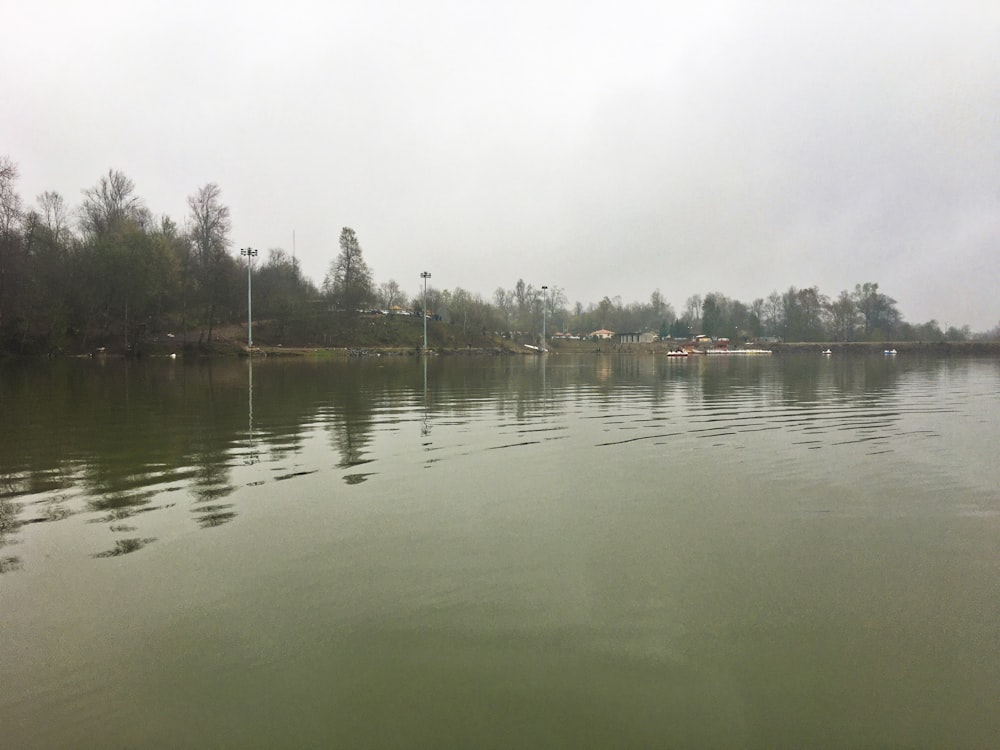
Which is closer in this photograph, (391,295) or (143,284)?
(143,284)

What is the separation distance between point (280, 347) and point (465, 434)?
8239 cm

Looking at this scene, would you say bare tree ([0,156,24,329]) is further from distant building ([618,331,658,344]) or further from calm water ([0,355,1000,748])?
distant building ([618,331,658,344])

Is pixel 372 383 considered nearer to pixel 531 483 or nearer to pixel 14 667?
pixel 531 483

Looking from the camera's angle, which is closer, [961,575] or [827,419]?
[961,575]

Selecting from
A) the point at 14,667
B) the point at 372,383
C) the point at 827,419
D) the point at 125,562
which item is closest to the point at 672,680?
the point at 14,667

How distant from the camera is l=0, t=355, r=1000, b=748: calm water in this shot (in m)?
4.31

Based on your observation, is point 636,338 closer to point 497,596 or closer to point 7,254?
point 7,254

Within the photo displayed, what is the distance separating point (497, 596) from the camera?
245 inches

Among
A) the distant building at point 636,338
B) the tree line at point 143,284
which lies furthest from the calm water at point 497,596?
the distant building at point 636,338

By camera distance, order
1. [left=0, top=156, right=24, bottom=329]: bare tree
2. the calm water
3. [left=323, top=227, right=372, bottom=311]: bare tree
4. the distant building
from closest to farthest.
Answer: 1. the calm water
2. [left=0, top=156, right=24, bottom=329]: bare tree
3. [left=323, top=227, right=372, bottom=311]: bare tree
4. the distant building

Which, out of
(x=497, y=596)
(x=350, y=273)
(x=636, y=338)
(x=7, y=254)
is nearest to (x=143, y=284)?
(x=7, y=254)

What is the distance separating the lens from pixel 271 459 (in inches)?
508

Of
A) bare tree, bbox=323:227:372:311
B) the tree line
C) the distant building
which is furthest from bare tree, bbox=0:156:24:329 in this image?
the distant building

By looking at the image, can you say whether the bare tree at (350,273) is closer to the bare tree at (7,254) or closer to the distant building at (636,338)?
the bare tree at (7,254)
